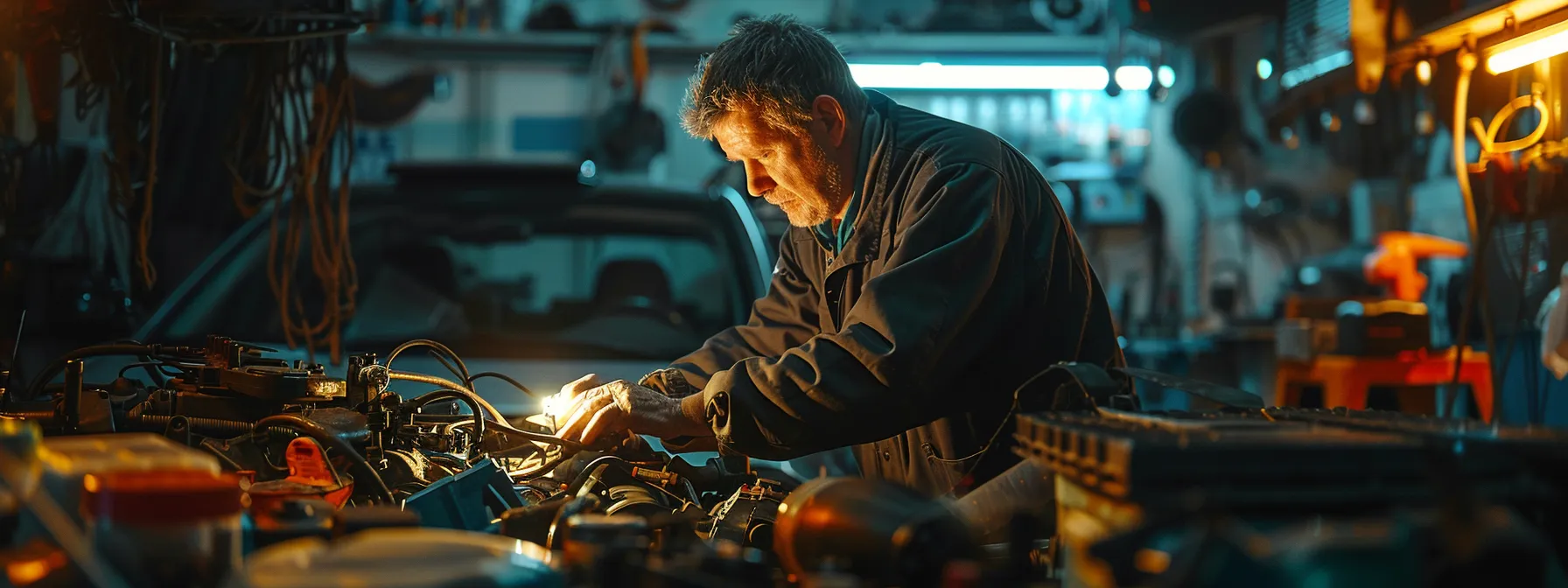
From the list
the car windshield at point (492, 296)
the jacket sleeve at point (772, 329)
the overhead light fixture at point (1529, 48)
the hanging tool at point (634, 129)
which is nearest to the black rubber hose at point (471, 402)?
the jacket sleeve at point (772, 329)

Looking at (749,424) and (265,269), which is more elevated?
(265,269)

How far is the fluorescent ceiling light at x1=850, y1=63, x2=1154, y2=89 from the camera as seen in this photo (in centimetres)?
750

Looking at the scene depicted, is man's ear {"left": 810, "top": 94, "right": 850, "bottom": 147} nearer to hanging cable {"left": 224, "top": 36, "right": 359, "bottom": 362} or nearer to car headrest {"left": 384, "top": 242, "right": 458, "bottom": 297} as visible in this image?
hanging cable {"left": 224, "top": 36, "right": 359, "bottom": 362}

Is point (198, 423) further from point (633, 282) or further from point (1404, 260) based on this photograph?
point (1404, 260)

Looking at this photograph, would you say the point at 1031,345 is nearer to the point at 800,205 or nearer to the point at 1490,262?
the point at 800,205

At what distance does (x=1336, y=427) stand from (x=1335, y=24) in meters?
3.36

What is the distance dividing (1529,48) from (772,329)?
1.43 m

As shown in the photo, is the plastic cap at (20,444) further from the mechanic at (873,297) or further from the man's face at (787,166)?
the man's face at (787,166)

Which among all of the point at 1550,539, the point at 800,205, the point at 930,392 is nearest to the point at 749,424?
the point at 930,392

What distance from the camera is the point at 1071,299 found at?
1.83 metres

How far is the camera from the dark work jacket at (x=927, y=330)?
1521 mm

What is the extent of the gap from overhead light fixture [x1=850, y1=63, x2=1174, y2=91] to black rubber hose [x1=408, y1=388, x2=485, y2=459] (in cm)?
600

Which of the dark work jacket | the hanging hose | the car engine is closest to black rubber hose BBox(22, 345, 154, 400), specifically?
→ the car engine

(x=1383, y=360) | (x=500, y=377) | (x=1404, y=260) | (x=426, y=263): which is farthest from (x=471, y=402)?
(x=1404, y=260)
